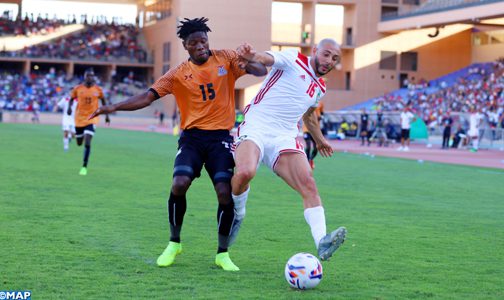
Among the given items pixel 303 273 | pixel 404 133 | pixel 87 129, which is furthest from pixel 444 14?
pixel 303 273

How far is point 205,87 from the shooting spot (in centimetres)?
839

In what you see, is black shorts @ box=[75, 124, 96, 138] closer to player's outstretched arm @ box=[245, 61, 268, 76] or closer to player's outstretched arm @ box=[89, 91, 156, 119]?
player's outstretched arm @ box=[89, 91, 156, 119]

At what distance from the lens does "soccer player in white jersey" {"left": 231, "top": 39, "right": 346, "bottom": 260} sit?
823 cm

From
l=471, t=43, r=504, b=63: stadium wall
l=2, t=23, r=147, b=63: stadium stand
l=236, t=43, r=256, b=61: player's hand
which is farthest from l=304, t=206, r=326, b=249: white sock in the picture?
l=2, t=23, r=147, b=63: stadium stand

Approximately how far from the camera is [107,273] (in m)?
7.62

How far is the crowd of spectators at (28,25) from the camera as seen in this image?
246 ft

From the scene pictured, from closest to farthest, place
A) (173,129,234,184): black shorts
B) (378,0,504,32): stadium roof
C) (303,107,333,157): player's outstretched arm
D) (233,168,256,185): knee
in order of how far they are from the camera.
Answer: (233,168,256,185): knee → (173,129,234,184): black shorts → (303,107,333,157): player's outstretched arm → (378,0,504,32): stadium roof

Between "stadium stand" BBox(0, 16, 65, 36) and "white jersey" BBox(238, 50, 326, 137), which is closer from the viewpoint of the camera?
"white jersey" BBox(238, 50, 326, 137)

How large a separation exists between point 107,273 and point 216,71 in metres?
2.21

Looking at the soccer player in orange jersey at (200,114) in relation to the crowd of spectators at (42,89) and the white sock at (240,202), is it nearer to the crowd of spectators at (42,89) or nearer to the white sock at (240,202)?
A: the white sock at (240,202)

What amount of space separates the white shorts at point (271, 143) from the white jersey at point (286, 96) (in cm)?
5

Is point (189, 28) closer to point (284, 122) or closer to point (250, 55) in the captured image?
point (250, 55)

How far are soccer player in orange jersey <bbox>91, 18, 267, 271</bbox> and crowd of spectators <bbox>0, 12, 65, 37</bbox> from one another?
227 ft

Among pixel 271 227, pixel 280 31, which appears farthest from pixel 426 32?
pixel 271 227
